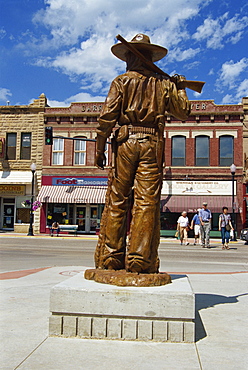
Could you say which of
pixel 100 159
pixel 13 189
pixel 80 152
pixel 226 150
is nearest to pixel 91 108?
pixel 80 152

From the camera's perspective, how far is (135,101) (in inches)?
203

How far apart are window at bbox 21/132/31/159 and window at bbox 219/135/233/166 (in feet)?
47.5

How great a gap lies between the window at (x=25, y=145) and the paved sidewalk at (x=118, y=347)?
2612 cm

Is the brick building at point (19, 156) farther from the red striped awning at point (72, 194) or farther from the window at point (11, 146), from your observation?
the red striped awning at point (72, 194)

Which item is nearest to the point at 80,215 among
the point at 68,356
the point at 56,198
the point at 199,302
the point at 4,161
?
the point at 56,198

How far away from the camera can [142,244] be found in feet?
15.8

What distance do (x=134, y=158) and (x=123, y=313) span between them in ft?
6.21

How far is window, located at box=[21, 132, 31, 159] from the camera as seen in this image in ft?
102

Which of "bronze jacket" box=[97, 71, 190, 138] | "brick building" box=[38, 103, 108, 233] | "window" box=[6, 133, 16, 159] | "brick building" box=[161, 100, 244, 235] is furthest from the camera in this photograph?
"window" box=[6, 133, 16, 159]

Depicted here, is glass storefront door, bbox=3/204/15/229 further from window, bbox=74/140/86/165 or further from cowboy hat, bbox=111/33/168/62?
cowboy hat, bbox=111/33/168/62

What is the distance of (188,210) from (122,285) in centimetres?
2349

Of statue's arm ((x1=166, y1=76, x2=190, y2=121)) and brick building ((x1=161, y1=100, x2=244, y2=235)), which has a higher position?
brick building ((x1=161, y1=100, x2=244, y2=235))

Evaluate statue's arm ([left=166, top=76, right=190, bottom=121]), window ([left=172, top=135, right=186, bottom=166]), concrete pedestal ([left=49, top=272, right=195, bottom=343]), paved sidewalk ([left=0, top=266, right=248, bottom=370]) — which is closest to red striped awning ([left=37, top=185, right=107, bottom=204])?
window ([left=172, top=135, right=186, bottom=166])

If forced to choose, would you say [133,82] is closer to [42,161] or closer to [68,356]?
[68,356]
